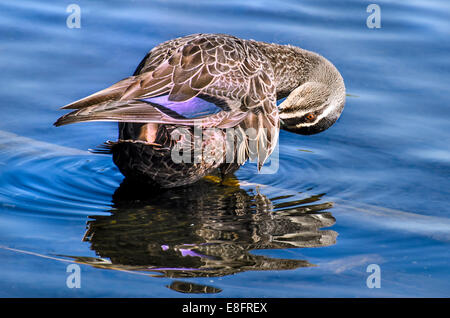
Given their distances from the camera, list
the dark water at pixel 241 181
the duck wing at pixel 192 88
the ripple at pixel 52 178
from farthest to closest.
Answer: the ripple at pixel 52 178, the duck wing at pixel 192 88, the dark water at pixel 241 181

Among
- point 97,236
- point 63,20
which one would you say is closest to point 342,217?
point 97,236

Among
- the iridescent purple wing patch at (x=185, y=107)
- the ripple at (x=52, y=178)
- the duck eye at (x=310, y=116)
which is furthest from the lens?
the duck eye at (x=310, y=116)

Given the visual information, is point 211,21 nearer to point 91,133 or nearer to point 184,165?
point 91,133

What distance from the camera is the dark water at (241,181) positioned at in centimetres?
529

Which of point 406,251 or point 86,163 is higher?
point 86,163

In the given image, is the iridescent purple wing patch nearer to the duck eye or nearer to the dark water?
the dark water

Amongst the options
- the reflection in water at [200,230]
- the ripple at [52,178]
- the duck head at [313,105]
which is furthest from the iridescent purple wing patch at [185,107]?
the duck head at [313,105]

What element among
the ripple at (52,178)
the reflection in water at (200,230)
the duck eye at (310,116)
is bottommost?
the reflection in water at (200,230)

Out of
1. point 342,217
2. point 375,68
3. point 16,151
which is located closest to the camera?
point 342,217

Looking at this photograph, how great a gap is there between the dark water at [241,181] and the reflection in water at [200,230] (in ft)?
0.06

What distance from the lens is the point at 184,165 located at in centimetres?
659

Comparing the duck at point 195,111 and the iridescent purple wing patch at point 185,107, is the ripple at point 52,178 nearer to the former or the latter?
the duck at point 195,111

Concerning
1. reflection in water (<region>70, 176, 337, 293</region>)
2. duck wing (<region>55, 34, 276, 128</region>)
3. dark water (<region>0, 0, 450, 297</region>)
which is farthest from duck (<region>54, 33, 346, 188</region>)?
dark water (<region>0, 0, 450, 297</region>)

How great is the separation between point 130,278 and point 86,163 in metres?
2.40
